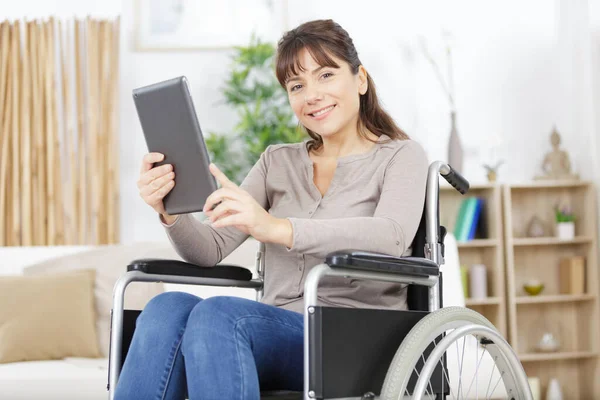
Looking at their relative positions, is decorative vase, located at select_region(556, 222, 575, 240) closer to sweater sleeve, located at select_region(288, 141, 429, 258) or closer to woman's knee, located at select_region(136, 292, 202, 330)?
sweater sleeve, located at select_region(288, 141, 429, 258)

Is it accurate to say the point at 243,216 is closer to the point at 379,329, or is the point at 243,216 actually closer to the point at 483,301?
the point at 379,329

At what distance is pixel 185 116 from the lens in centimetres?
142

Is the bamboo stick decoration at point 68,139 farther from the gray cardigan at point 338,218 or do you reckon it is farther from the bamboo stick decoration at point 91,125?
the gray cardigan at point 338,218

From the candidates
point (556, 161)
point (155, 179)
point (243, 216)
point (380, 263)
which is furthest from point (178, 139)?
point (556, 161)

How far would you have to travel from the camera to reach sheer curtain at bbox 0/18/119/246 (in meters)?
3.87

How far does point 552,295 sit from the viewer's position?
404 centimetres

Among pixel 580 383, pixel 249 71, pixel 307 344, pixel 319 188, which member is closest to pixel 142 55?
pixel 249 71

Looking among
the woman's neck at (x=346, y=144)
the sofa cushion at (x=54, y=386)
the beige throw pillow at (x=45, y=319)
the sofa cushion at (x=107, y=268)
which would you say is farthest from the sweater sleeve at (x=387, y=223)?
the beige throw pillow at (x=45, y=319)

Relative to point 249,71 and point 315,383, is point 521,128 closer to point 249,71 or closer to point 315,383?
point 249,71

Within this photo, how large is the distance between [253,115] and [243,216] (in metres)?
2.48

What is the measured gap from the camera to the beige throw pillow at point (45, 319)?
2.72m

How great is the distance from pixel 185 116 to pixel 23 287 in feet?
5.47

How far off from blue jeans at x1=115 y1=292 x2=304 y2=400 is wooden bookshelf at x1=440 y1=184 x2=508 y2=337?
248 cm

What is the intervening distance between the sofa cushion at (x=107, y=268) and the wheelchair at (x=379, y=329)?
1.14 metres
